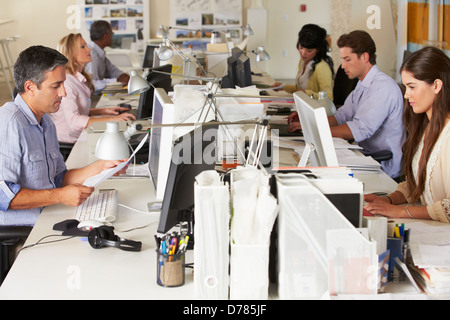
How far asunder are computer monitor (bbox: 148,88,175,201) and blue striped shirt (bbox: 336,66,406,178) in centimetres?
144

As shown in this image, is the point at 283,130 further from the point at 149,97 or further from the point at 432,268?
the point at 432,268

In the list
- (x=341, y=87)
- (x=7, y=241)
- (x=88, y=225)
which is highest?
(x=341, y=87)

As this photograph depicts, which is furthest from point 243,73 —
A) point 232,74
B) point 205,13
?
point 205,13

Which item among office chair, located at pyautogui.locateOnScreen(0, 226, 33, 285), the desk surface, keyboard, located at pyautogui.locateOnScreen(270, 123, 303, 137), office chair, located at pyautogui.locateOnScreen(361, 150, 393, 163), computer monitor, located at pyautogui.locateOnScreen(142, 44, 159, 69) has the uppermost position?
computer monitor, located at pyautogui.locateOnScreen(142, 44, 159, 69)

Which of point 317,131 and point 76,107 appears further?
point 76,107

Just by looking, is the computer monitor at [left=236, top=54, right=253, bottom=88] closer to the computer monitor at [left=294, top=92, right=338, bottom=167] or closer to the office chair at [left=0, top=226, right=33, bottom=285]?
the computer monitor at [left=294, top=92, right=338, bottom=167]

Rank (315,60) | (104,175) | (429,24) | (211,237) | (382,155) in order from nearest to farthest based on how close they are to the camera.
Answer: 1. (211,237)
2. (104,175)
3. (382,155)
4. (315,60)
5. (429,24)

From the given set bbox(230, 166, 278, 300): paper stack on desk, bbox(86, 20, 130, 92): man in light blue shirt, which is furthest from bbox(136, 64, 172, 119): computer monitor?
bbox(86, 20, 130, 92): man in light blue shirt

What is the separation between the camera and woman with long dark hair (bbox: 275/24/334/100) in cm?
482

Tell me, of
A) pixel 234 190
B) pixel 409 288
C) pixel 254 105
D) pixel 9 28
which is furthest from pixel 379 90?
pixel 9 28

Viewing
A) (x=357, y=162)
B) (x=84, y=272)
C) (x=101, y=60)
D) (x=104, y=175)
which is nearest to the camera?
(x=84, y=272)

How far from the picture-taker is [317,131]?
199 centimetres

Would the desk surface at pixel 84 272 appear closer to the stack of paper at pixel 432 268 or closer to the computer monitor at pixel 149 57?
the stack of paper at pixel 432 268

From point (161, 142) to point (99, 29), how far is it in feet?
12.8
